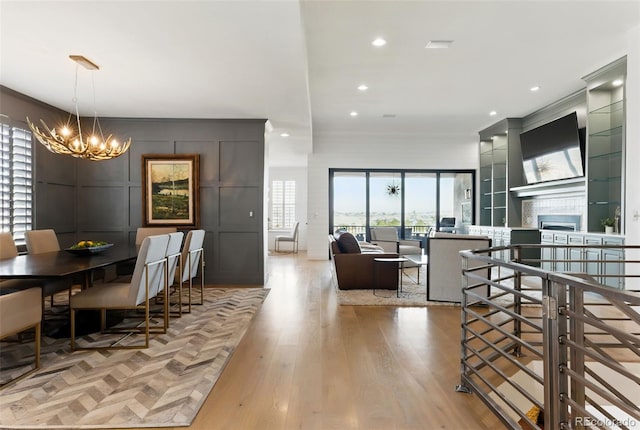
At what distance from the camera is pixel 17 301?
249 cm

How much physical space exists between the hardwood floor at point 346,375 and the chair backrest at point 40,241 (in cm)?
259

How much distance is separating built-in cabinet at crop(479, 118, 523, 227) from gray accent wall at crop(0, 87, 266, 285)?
519cm

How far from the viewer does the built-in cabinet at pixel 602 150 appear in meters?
5.05

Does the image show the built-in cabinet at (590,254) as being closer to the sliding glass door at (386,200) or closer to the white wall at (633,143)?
the white wall at (633,143)

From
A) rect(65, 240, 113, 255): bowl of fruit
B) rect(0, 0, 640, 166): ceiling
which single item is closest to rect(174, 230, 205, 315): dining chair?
rect(65, 240, 113, 255): bowl of fruit

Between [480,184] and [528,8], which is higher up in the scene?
[528,8]

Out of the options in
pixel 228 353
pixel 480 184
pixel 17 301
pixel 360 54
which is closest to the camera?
pixel 17 301

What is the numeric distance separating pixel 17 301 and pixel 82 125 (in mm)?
4271

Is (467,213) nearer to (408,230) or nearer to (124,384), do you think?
(408,230)

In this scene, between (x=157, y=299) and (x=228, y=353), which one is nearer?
(x=228, y=353)

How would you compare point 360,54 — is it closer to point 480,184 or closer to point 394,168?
point 394,168

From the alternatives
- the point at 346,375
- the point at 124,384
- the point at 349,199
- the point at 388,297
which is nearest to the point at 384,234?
the point at 349,199

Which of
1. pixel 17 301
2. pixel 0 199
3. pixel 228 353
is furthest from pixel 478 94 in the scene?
pixel 0 199

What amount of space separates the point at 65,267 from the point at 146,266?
585mm
